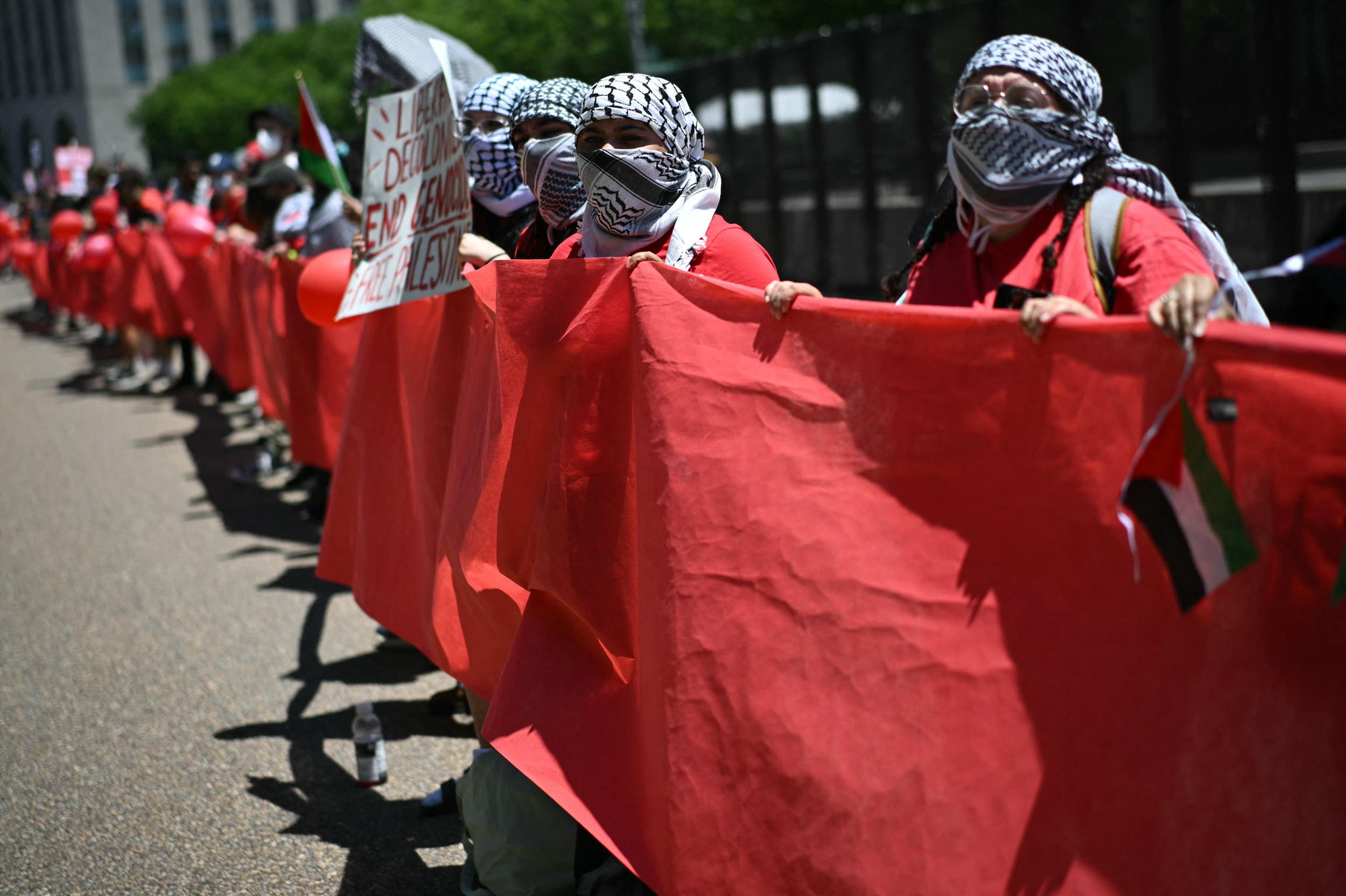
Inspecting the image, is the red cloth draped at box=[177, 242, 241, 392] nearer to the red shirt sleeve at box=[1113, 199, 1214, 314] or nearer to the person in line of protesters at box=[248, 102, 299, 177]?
the person in line of protesters at box=[248, 102, 299, 177]

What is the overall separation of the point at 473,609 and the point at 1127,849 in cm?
186

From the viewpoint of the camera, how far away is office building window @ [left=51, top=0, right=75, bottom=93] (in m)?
96.2

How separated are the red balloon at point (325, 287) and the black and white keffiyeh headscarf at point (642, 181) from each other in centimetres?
269

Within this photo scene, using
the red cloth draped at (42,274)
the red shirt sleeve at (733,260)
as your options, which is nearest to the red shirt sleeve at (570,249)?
the red shirt sleeve at (733,260)

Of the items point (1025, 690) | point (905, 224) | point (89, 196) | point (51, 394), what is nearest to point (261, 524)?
point (905, 224)

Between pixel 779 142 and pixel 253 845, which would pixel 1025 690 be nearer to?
pixel 253 845

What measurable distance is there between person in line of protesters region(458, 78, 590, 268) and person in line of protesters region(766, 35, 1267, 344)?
51.3 inches

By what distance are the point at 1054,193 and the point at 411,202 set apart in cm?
235

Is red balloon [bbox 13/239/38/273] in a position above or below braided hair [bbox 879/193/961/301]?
below

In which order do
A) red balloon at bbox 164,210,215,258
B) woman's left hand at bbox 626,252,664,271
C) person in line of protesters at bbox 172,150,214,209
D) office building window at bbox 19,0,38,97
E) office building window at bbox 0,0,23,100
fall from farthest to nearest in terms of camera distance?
office building window at bbox 0,0,23,100 < office building window at bbox 19,0,38,97 < person in line of protesters at bbox 172,150,214,209 < red balloon at bbox 164,210,215,258 < woman's left hand at bbox 626,252,664,271

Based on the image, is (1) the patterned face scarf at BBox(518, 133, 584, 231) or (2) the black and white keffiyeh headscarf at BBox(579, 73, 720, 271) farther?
(1) the patterned face scarf at BBox(518, 133, 584, 231)

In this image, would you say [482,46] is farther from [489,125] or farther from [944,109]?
[489,125]

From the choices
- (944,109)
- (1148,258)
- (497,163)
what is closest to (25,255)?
(944,109)

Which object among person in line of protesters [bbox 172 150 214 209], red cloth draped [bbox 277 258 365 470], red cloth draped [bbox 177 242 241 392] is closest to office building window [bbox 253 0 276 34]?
person in line of protesters [bbox 172 150 214 209]
